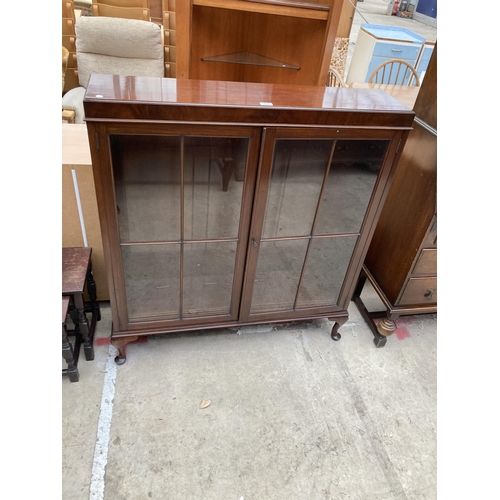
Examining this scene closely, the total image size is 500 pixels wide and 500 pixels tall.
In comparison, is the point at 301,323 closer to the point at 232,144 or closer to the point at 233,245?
the point at 233,245

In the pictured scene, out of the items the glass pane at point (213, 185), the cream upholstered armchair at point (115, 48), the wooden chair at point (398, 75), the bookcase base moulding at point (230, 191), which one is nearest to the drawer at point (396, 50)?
the wooden chair at point (398, 75)

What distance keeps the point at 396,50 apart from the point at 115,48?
121 inches

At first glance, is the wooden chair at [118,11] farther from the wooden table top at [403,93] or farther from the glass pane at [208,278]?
the glass pane at [208,278]

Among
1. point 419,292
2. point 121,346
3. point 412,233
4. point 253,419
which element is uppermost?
point 412,233

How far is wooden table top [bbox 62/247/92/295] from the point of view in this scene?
4.65 ft

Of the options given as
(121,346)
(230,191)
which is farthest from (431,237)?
(121,346)

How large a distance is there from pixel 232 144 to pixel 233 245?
40 cm

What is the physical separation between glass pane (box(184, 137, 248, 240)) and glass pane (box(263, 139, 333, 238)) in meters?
0.11

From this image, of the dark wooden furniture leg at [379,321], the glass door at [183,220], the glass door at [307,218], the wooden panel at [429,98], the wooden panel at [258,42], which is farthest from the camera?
the dark wooden furniture leg at [379,321]

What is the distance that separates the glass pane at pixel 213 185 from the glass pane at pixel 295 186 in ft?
0.37

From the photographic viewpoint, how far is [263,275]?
5.06 feet

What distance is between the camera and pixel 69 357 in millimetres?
1465

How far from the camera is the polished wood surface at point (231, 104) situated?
1030 millimetres

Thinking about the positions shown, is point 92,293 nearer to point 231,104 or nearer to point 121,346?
point 121,346
